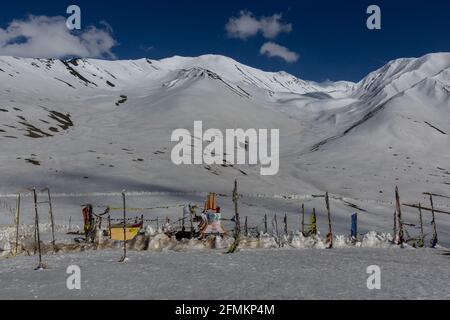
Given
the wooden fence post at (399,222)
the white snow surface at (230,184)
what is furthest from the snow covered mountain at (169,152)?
the wooden fence post at (399,222)

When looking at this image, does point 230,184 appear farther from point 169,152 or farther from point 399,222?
point 399,222

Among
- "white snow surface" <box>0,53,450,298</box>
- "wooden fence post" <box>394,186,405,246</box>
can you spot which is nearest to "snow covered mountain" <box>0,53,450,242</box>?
"white snow surface" <box>0,53,450,298</box>

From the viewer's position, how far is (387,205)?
77625 mm

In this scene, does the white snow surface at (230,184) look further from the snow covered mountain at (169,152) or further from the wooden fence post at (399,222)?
the wooden fence post at (399,222)

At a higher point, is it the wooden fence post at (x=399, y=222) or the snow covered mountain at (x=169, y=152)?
the snow covered mountain at (x=169, y=152)

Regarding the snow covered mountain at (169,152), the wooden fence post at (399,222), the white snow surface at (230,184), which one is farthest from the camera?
the snow covered mountain at (169,152)

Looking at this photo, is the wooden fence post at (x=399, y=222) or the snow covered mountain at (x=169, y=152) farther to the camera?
the snow covered mountain at (x=169, y=152)

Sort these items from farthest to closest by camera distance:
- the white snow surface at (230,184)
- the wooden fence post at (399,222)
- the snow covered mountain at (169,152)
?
the snow covered mountain at (169,152), the wooden fence post at (399,222), the white snow surface at (230,184)

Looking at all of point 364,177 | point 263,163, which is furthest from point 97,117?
point 364,177

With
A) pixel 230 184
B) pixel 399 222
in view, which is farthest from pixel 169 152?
pixel 399 222

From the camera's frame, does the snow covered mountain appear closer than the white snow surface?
No

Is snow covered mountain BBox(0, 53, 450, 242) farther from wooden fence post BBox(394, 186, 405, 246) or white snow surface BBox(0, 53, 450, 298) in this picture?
wooden fence post BBox(394, 186, 405, 246)
